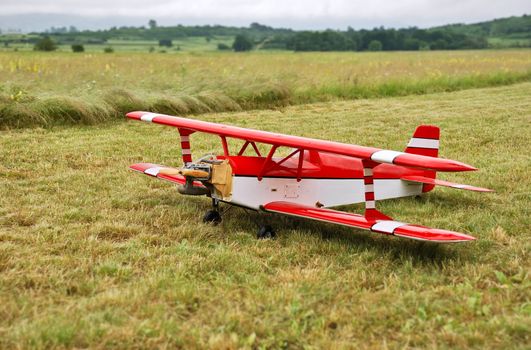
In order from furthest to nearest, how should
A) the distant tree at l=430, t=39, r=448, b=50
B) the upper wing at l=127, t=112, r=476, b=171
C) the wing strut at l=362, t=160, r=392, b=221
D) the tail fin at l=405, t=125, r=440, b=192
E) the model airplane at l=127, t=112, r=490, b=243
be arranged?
the distant tree at l=430, t=39, r=448, b=50 < the tail fin at l=405, t=125, r=440, b=192 < the wing strut at l=362, t=160, r=392, b=221 < the model airplane at l=127, t=112, r=490, b=243 < the upper wing at l=127, t=112, r=476, b=171

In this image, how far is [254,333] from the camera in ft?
12.1

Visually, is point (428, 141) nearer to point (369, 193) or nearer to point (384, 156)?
point (369, 193)

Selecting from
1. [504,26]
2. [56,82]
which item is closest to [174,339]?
[56,82]

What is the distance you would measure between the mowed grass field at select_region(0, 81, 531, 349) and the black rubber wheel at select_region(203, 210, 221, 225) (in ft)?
0.46

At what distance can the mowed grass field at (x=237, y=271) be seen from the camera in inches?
147

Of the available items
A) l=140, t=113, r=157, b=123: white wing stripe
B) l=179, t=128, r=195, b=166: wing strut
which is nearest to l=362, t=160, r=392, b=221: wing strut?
l=179, t=128, r=195, b=166: wing strut

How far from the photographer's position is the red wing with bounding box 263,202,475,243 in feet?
15.5

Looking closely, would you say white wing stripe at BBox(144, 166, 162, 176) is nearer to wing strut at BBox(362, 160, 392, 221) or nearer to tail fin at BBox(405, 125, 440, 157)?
Result: wing strut at BBox(362, 160, 392, 221)

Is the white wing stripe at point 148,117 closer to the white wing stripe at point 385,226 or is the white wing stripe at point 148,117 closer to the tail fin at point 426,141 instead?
the tail fin at point 426,141

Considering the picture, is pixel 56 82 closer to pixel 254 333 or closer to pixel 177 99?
pixel 177 99

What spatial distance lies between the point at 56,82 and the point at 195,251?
1060cm

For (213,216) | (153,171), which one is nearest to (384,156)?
(213,216)

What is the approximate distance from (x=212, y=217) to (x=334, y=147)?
1.66 meters

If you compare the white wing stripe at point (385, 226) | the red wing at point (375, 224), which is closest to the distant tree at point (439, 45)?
the red wing at point (375, 224)
